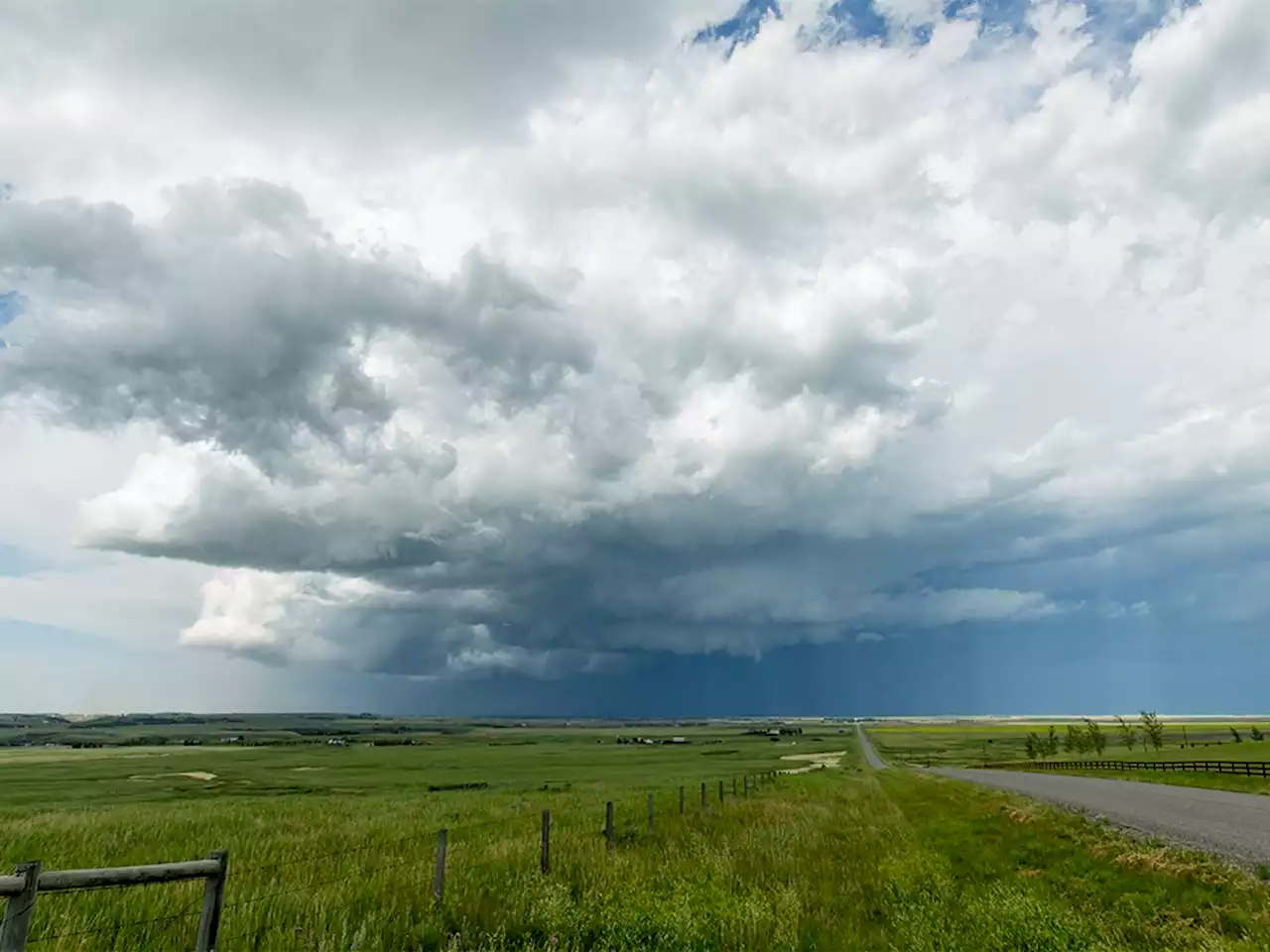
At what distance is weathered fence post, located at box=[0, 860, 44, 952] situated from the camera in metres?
5.90

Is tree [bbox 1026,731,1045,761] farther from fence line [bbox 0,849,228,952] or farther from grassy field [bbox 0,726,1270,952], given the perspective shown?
fence line [bbox 0,849,228,952]

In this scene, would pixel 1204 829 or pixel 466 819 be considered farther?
pixel 466 819

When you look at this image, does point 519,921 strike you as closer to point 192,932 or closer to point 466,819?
point 192,932

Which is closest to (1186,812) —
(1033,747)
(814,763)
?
(814,763)

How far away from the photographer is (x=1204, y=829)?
78.5 feet

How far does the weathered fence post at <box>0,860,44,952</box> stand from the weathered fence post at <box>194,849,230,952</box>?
→ 1.68 m

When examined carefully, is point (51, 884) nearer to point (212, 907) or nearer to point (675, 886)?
point (212, 907)

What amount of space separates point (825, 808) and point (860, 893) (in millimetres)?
17016

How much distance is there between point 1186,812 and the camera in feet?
96.9

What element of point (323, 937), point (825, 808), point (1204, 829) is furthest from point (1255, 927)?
point (825, 808)

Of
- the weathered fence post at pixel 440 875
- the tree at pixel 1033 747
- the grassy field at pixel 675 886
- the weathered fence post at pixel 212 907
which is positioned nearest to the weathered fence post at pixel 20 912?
the weathered fence post at pixel 212 907

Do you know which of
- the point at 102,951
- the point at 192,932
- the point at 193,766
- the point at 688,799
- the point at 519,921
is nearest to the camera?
the point at 102,951

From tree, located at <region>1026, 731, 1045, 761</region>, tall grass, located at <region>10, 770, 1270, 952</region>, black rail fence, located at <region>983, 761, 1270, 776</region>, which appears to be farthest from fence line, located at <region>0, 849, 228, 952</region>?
tree, located at <region>1026, 731, 1045, 761</region>

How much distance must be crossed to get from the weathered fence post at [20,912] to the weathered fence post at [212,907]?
1.68m
